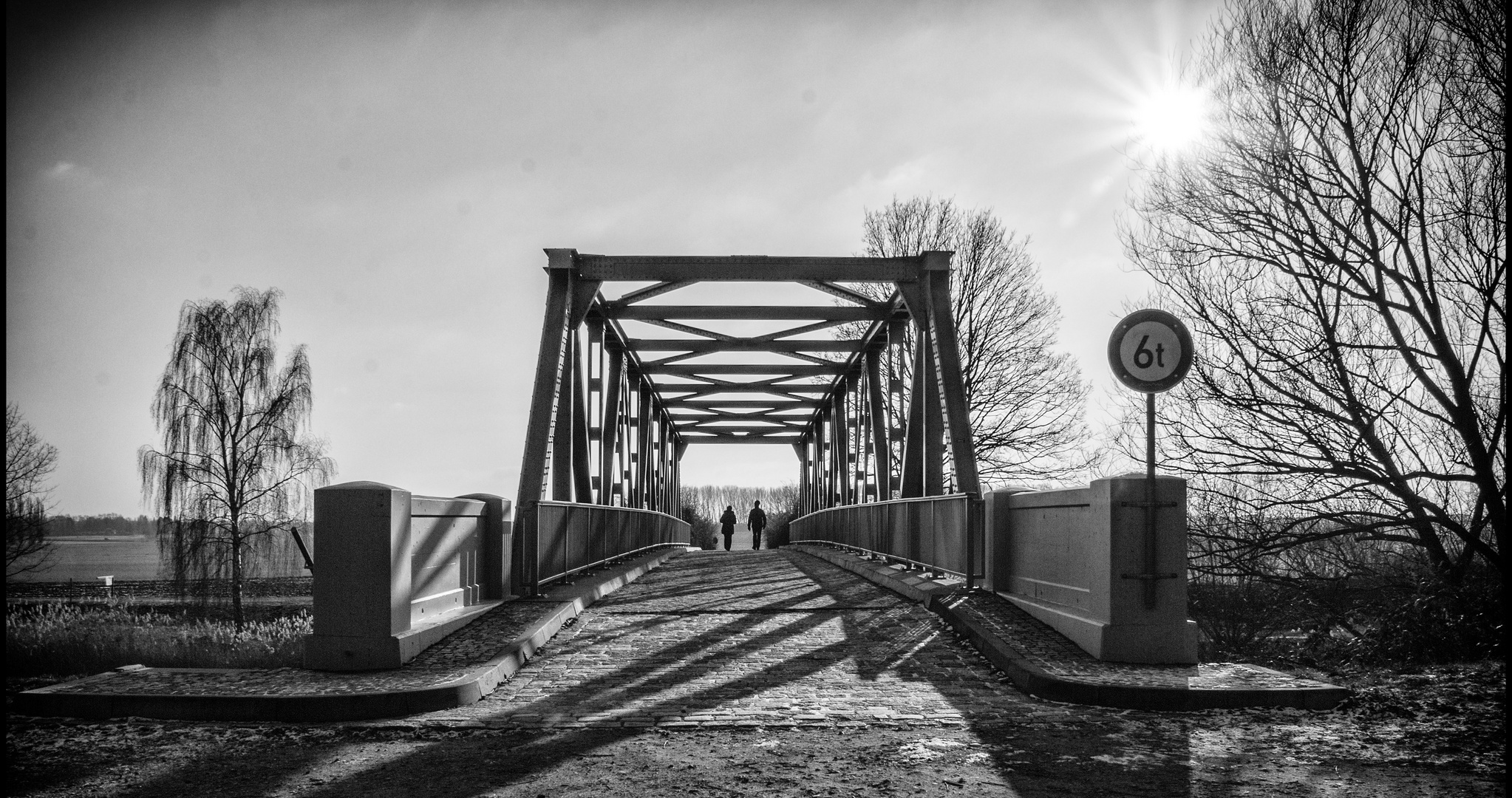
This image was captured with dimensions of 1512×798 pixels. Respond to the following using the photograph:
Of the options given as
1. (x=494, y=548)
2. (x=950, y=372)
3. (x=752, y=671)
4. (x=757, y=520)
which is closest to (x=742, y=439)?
(x=757, y=520)

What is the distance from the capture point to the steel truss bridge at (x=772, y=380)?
10.8 meters

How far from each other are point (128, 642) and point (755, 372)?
1382 centimetres

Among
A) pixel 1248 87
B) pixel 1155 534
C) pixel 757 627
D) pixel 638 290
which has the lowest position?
pixel 757 627

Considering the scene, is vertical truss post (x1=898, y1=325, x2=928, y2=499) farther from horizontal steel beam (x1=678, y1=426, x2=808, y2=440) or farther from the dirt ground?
horizontal steel beam (x1=678, y1=426, x2=808, y2=440)

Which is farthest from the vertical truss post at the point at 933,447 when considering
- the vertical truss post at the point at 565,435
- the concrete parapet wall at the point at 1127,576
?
the concrete parapet wall at the point at 1127,576

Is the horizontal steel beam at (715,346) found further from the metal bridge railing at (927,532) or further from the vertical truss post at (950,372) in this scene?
the vertical truss post at (950,372)

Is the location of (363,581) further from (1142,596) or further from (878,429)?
(878,429)

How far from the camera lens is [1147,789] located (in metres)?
4.00

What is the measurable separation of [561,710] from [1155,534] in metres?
3.73

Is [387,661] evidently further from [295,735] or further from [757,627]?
[757,627]

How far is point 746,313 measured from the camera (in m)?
17.4

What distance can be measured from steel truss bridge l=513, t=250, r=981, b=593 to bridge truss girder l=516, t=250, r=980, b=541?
2 cm

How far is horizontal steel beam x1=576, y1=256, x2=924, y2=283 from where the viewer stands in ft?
43.7

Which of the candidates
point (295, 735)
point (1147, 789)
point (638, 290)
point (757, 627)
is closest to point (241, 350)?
point (638, 290)
